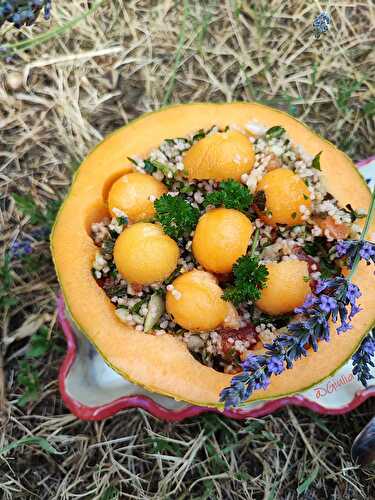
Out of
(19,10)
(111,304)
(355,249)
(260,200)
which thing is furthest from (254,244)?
(19,10)

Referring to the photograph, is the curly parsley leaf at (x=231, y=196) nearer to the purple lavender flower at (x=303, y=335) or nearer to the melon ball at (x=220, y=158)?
the melon ball at (x=220, y=158)

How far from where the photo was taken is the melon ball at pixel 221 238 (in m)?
1.07

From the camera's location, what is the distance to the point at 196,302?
1.05 m

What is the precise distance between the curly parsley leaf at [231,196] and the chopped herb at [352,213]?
20cm

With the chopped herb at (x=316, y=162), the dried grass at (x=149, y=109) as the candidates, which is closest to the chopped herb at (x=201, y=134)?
the chopped herb at (x=316, y=162)

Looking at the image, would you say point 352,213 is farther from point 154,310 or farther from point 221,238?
point 154,310

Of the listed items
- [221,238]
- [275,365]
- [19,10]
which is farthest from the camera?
[19,10]

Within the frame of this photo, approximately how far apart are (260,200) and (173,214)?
172 mm

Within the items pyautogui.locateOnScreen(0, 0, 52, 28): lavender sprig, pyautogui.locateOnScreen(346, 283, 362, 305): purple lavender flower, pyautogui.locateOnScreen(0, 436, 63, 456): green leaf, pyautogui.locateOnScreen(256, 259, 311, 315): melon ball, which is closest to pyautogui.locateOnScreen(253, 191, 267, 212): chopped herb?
pyautogui.locateOnScreen(256, 259, 311, 315): melon ball

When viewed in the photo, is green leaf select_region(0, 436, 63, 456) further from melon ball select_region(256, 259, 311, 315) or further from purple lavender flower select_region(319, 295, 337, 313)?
purple lavender flower select_region(319, 295, 337, 313)

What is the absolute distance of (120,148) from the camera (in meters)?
1.22

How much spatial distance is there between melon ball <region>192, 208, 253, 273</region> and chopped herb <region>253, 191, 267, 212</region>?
0.16 feet

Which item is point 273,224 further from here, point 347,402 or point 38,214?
point 38,214

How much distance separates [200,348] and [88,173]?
1.37ft
